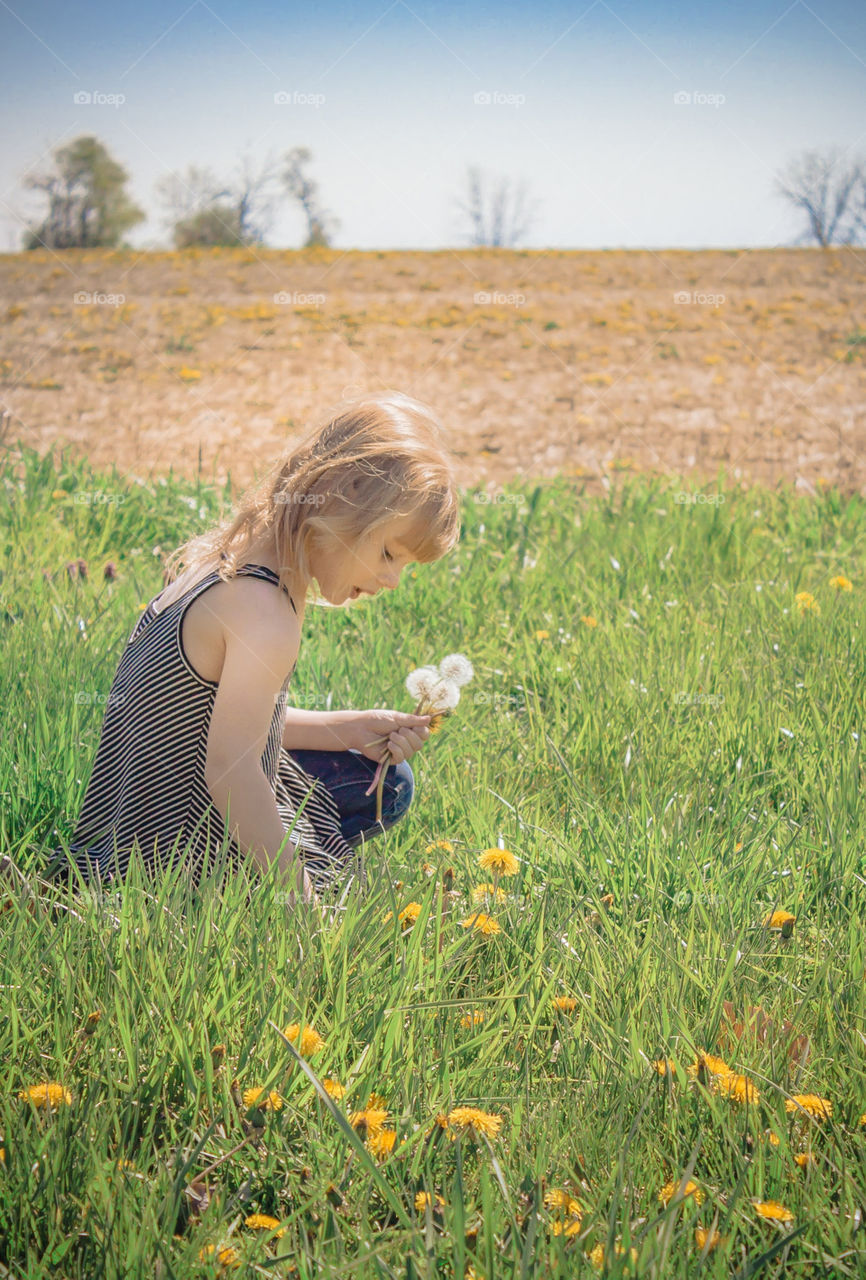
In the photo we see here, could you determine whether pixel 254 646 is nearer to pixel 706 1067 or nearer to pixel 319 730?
pixel 319 730

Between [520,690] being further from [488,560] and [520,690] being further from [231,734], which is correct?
[231,734]

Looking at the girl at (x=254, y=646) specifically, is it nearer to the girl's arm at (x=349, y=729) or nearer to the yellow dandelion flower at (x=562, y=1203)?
the girl's arm at (x=349, y=729)

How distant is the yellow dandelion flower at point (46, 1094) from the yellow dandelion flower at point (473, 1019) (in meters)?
0.55

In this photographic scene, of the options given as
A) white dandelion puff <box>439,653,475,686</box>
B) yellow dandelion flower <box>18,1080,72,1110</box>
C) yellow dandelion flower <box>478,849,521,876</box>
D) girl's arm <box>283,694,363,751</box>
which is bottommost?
yellow dandelion flower <box>18,1080,72,1110</box>

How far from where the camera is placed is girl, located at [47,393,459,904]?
65.7 inches

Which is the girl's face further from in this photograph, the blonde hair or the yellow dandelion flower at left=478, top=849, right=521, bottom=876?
the yellow dandelion flower at left=478, top=849, right=521, bottom=876

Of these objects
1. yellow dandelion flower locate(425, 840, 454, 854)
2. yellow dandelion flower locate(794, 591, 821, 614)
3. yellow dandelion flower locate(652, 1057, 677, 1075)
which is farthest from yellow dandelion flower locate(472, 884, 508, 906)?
yellow dandelion flower locate(794, 591, 821, 614)

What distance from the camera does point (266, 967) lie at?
1.37m

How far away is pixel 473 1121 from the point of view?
1183mm

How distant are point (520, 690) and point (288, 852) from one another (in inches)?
48.6

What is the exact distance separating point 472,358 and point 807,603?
7440 mm

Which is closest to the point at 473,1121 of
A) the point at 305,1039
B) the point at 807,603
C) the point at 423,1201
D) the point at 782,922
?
the point at 423,1201

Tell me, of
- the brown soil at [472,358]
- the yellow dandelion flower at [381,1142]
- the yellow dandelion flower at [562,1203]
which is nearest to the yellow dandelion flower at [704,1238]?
the yellow dandelion flower at [562,1203]

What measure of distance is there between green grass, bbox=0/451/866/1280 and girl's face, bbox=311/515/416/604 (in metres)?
0.52
